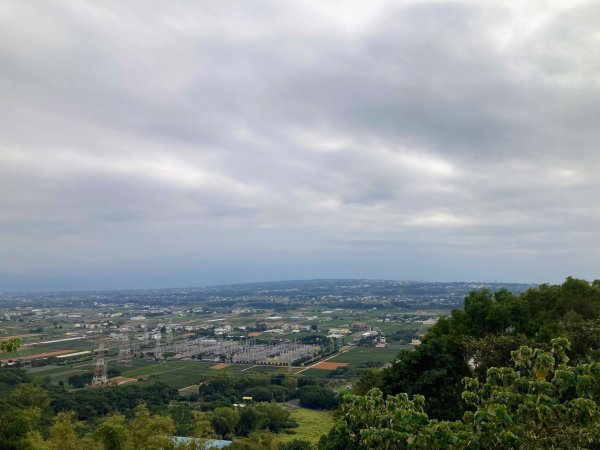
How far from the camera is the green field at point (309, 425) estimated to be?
35394 millimetres

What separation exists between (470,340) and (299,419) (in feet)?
92.3

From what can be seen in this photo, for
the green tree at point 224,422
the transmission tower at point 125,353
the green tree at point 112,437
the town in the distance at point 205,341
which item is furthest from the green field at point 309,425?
the transmission tower at point 125,353

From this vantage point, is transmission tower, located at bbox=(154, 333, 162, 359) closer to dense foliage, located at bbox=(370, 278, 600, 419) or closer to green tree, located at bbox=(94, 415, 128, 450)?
green tree, located at bbox=(94, 415, 128, 450)

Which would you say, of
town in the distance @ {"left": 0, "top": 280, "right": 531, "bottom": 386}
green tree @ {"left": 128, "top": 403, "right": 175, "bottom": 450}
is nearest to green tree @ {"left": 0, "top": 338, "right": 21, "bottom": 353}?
green tree @ {"left": 128, "top": 403, "right": 175, "bottom": 450}

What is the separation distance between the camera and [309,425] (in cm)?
3925

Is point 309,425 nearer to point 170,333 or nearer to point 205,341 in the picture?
point 205,341

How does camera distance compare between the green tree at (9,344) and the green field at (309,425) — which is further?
the green field at (309,425)

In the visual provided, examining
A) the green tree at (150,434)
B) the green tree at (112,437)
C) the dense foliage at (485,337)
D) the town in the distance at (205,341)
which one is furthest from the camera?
the town in the distance at (205,341)

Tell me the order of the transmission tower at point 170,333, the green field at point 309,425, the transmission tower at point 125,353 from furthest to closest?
the transmission tower at point 170,333 → the transmission tower at point 125,353 → the green field at point 309,425

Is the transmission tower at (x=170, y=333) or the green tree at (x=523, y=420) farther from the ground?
the green tree at (x=523, y=420)

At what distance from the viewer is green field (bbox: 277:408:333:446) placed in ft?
116

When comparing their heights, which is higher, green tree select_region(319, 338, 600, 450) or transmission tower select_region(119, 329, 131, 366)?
green tree select_region(319, 338, 600, 450)

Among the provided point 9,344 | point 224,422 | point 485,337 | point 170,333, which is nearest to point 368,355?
point 224,422

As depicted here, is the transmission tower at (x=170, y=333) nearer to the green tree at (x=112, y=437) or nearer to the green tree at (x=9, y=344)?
the green tree at (x=112, y=437)
